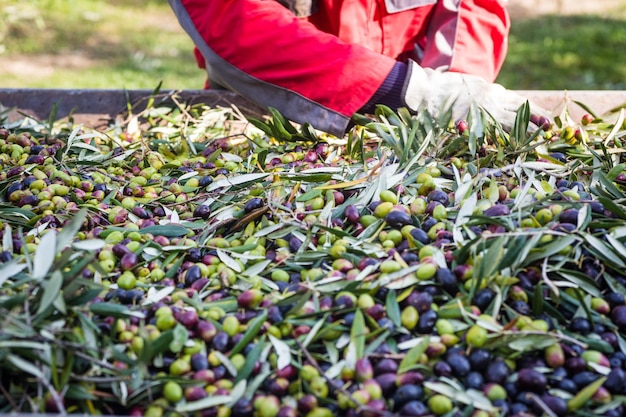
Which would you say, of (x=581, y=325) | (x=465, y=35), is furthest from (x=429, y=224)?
(x=465, y=35)

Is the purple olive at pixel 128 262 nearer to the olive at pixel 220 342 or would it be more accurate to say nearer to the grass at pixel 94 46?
the olive at pixel 220 342

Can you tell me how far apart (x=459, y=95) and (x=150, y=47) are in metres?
4.40

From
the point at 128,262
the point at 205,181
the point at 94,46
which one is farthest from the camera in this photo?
the point at 94,46

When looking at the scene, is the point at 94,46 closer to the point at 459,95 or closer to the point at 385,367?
the point at 459,95

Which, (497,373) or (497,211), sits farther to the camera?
(497,211)

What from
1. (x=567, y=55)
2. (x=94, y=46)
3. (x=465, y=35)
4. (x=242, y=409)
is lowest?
(x=94, y=46)

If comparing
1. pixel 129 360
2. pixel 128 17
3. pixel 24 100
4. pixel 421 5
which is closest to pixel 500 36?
pixel 421 5

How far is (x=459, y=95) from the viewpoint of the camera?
1.87 meters

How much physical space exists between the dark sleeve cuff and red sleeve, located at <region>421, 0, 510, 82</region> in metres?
0.39

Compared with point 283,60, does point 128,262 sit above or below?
below

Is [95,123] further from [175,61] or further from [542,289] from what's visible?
[175,61]

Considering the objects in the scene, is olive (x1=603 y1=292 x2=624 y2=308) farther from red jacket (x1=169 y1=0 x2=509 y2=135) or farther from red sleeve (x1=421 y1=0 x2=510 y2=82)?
red sleeve (x1=421 y1=0 x2=510 y2=82)

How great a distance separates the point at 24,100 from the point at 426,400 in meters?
1.77

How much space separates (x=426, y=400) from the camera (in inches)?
40.4
